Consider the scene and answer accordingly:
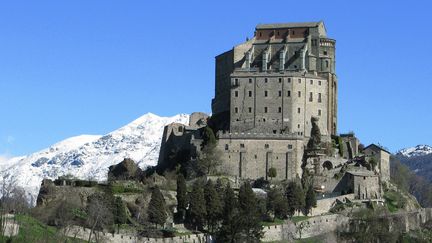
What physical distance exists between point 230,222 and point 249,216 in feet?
5.79

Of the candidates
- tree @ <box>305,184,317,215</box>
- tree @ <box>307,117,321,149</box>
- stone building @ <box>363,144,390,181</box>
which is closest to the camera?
tree @ <box>305,184,317,215</box>

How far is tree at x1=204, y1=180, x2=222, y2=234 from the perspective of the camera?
10500cm

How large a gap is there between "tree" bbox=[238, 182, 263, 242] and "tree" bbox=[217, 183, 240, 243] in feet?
1.73

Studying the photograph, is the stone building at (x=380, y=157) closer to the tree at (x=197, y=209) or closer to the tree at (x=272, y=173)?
the tree at (x=272, y=173)

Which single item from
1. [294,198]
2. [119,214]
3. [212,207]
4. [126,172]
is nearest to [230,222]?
[212,207]

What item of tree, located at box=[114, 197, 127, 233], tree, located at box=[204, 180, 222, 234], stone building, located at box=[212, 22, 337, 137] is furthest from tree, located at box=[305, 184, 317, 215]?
tree, located at box=[114, 197, 127, 233]

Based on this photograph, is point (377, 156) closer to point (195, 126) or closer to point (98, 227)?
point (195, 126)

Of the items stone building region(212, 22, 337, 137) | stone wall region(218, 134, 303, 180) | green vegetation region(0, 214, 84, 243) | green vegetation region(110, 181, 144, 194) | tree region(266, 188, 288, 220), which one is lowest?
green vegetation region(0, 214, 84, 243)

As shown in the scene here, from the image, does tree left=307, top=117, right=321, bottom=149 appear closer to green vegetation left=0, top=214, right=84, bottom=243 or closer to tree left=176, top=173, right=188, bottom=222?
tree left=176, top=173, right=188, bottom=222

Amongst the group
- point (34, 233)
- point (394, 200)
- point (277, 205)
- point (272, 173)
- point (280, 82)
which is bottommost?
point (34, 233)

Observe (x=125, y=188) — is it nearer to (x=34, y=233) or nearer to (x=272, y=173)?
(x=272, y=173)

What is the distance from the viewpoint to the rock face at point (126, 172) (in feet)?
410

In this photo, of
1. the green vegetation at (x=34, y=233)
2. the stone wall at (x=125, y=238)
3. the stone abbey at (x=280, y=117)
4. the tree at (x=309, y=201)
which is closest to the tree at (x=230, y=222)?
the stone wall at (x=125, y=238)

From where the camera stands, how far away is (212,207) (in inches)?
4144
